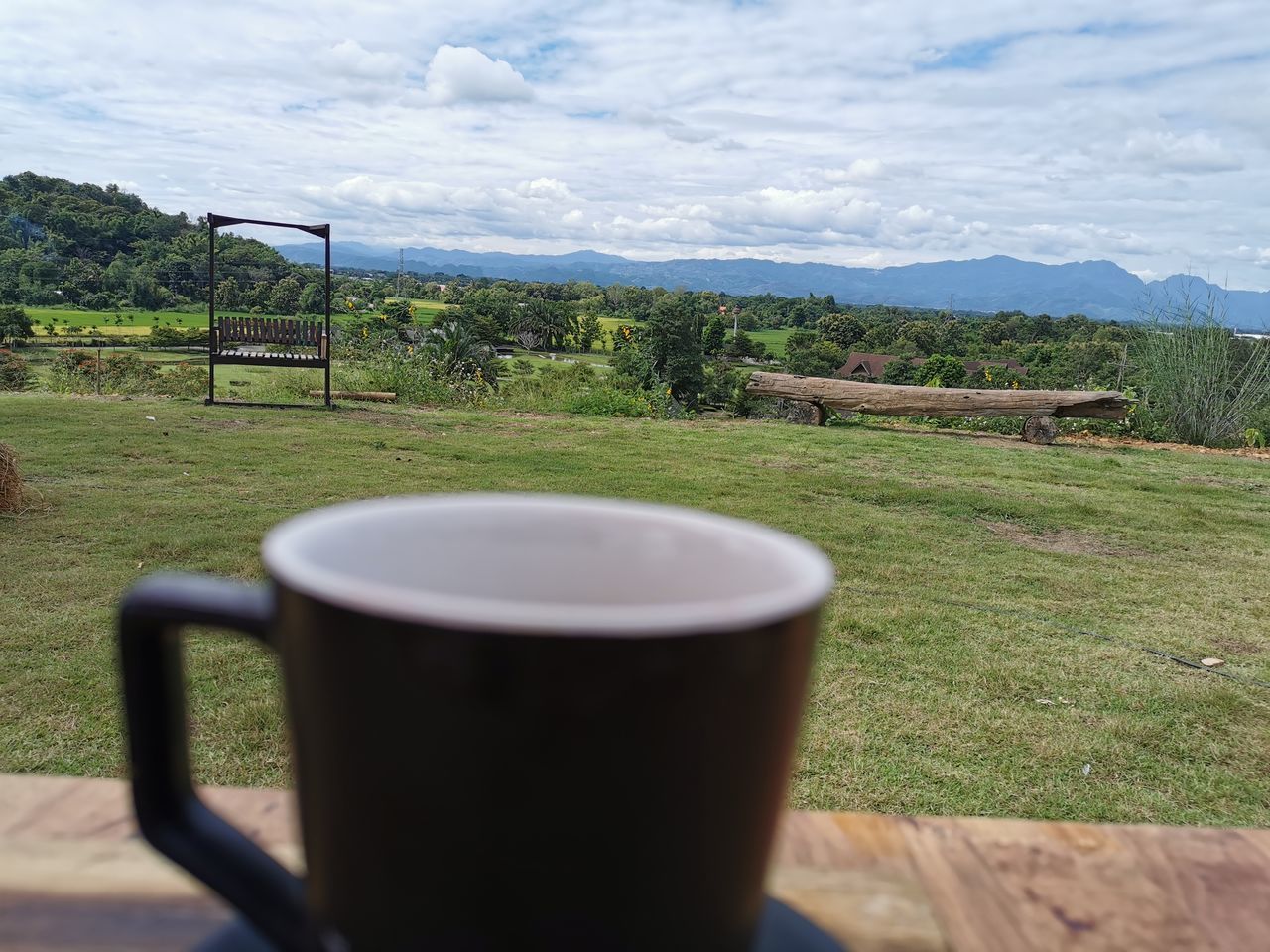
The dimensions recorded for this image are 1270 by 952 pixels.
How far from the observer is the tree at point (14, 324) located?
50.2 ft

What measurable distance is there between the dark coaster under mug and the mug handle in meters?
0.03

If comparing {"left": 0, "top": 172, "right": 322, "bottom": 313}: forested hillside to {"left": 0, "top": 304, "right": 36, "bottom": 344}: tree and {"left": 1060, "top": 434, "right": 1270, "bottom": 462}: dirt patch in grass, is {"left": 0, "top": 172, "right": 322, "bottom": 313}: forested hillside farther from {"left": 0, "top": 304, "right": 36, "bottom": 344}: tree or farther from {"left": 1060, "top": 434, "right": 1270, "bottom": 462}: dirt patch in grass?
{"left": 1060, "top": 434, "right": 1270, "bottom": 462}: dirt patch in grass

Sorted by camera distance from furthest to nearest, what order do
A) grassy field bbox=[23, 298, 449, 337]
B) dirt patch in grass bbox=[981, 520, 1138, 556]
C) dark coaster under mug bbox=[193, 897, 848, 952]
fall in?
grassy field bbox=[23, 298, 449, 337] < dirt patch in grass bbox=[981, 520, 1138, 556] < dark coaster under mug bbox=[193, 897, 848, 952]

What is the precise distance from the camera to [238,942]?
375 mm

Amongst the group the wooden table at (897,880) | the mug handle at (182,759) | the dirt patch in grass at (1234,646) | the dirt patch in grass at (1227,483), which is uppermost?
the mug handle at (182,759)

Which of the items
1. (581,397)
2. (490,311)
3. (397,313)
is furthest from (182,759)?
(490,311)

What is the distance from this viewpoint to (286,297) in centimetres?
1162

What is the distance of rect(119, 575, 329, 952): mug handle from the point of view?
326mm

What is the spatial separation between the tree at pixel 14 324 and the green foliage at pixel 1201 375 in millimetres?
16778

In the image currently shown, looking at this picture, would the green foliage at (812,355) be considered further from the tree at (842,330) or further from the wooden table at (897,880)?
the wooden table at (897,880)

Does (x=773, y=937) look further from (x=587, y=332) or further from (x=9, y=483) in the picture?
(x=587, y=332)

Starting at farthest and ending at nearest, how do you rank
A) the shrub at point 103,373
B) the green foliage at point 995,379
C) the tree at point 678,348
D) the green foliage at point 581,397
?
the tree at point 678,348 → the green foliage at point 995,379 → the shrub at point 103,373 → the green foliage at point 581,397

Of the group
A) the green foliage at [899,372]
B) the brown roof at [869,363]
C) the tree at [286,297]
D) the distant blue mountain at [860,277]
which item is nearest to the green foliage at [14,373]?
the tree at [286,297]

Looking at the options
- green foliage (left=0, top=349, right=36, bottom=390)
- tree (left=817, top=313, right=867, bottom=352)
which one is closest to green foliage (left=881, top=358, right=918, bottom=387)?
tree (left=817, top=313, right=867, bottom=352)
